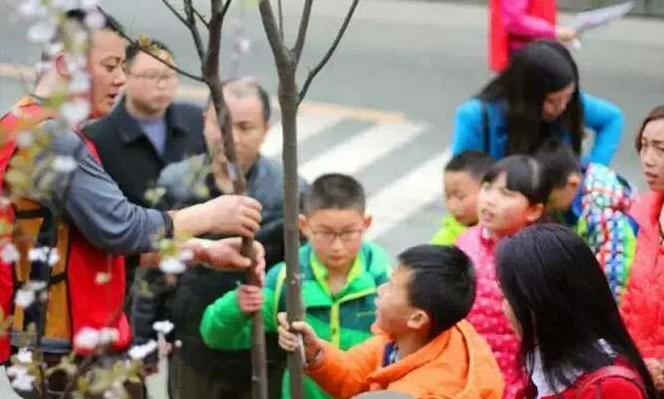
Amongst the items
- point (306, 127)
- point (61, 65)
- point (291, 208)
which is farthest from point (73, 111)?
point (306, 127)

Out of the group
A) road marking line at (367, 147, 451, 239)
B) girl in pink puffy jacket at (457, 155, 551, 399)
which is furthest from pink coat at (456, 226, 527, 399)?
road marking line at (367, 147, 451, 239)

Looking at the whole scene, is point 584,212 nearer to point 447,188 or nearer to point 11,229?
point 447,188

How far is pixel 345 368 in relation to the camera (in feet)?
15.7

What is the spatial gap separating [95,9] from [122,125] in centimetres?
289

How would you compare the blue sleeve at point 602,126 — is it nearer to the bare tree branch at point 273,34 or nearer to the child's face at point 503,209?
the child's face at point 503,209

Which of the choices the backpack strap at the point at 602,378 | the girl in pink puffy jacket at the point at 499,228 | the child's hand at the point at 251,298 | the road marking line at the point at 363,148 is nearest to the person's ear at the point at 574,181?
the girl in pink puffy jacket at the point at 499,228

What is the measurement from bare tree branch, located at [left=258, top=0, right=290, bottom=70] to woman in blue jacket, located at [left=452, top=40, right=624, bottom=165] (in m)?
2.95

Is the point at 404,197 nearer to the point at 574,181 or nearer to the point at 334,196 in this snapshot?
the point at 574,181

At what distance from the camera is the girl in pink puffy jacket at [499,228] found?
5.32m

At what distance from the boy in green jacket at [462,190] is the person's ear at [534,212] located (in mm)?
514

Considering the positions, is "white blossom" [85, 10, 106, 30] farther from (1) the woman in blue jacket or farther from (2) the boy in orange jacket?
(1) the woman in blue jacket

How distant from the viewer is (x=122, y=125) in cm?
620

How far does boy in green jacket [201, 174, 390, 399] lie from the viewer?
17.3 ft

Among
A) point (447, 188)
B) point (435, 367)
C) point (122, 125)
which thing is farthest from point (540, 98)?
point (435, 367)
